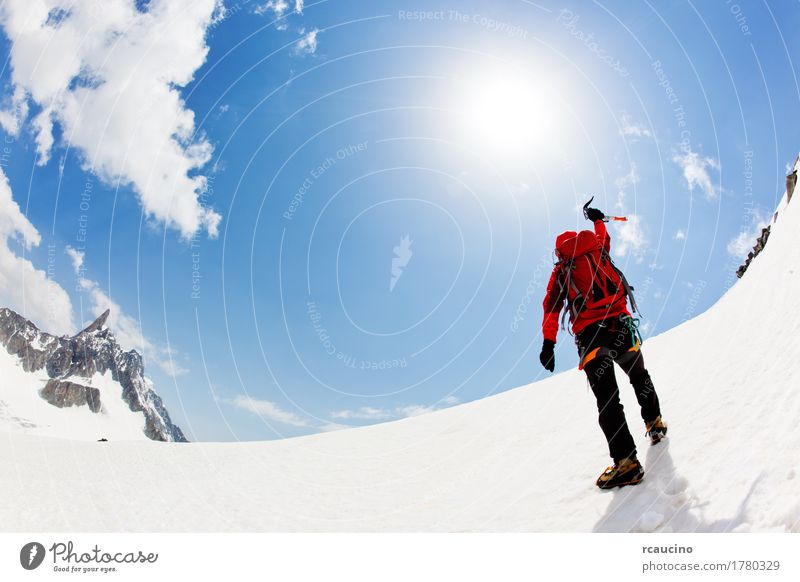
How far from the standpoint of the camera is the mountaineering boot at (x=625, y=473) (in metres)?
4.75

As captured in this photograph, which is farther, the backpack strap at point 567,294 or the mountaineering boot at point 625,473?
the backpack strap at point 567,294

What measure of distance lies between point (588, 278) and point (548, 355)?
42.1 inches

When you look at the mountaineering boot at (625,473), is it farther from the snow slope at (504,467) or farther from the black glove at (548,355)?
the black glove at (548,355)

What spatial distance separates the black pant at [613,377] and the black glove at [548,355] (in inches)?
14.1

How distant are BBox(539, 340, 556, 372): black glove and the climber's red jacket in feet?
0.23

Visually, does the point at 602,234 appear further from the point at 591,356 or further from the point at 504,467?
the point at 504,467

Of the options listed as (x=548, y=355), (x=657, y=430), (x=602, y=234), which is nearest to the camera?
(x=548, y=355)

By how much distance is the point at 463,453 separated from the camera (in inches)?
392

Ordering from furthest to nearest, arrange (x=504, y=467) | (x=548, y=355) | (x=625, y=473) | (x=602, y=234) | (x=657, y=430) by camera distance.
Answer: (x=504, y=467) → (x=602, y=234) → (x=657, y=430) → (x=548, y=355) → (x=625, y=473)

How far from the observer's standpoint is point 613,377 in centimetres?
514

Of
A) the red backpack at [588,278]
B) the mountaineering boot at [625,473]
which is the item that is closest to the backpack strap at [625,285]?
the red backpack at [588,278]

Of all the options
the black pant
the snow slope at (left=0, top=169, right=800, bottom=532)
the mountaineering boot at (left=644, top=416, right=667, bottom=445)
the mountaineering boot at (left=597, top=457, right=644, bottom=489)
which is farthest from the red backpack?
the snow slope at (left=0, top=169, right=800, bottom=532)

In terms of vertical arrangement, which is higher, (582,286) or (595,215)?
(595,215)

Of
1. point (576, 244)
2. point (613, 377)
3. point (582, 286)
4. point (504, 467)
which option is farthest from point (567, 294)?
point (504, 467)
